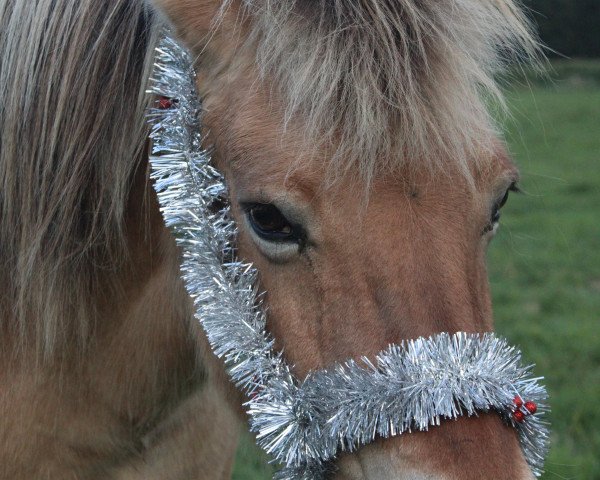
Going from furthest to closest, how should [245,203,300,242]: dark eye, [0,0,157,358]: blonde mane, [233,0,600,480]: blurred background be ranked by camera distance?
[233,0,600,480]: blurred background < [0,0,157,358]: blonde mane < [245,203,300,242]: dark eye

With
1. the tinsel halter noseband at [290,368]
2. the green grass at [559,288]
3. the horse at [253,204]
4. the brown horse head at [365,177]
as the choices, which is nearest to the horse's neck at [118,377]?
the horse at [253,204]

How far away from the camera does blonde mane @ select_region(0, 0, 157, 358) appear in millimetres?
2135

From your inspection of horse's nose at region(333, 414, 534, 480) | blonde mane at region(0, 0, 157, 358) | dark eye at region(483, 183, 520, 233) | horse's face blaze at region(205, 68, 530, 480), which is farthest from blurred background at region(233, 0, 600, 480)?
horse's nose at region(333, 414, 534, 480)

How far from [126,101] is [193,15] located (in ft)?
1.06

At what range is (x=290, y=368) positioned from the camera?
1.83 meters

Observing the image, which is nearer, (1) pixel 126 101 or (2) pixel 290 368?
(2) pixel 290 368

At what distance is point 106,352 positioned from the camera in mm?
2361

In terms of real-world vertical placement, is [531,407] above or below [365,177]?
below

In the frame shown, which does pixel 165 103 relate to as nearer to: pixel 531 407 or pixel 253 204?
pixel 253 204

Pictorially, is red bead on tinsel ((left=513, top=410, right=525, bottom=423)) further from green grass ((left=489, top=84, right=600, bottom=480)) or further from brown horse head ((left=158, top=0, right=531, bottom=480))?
green grass ((left=489, top=84, right=600, bottom=480))

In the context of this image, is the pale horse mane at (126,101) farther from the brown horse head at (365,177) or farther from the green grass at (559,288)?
the green grass at (559,288)

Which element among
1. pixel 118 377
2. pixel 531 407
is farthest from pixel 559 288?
pixel 531 407

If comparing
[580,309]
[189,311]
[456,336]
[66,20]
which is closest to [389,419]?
[456,336]

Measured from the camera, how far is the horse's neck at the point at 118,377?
2.28 meters
